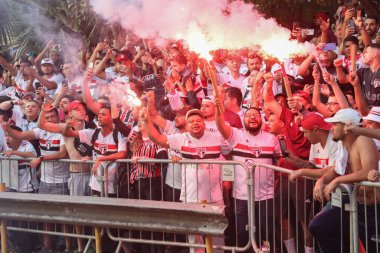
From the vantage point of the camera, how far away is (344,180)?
6.01 meters

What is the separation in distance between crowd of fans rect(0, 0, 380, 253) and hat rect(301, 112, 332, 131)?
1 cm

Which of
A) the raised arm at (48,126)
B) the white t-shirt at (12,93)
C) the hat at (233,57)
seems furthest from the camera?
the white t-shirt at (12,93)

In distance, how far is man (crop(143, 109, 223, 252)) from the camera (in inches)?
301

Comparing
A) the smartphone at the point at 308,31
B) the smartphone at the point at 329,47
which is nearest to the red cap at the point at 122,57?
the smartphone at the point at 308,31

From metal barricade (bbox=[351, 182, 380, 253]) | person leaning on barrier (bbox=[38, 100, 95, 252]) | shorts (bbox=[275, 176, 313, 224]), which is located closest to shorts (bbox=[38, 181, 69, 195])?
person leaning on barrier (bbox=[38, 100, 95, 252])

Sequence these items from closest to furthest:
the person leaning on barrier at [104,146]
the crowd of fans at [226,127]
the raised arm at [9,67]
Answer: the crowd of fans at [226,127] → the person leaning on barrier at [104,146] → the raised arm at [9,67]

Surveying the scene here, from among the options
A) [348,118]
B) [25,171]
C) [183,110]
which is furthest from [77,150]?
[348,118]

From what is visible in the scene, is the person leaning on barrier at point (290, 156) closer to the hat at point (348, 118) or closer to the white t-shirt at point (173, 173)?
the hat at point (348, 118)

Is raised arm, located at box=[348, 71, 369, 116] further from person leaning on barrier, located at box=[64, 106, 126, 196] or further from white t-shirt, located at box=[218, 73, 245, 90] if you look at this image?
person leaning on barrier, located at box=[64, 106, 126, 196]

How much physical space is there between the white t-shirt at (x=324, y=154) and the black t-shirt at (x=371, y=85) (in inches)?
42.9

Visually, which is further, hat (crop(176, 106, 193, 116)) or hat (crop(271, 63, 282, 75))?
hat (crop(271, 63, 282, 75))

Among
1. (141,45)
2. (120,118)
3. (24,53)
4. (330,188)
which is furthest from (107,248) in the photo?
(24,53)

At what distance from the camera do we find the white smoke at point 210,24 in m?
8.73

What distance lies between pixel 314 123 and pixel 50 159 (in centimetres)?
369
